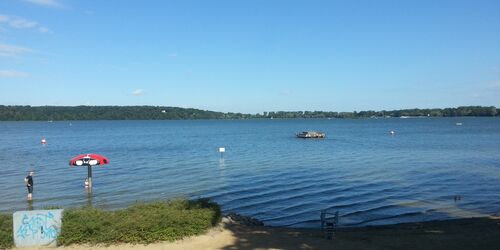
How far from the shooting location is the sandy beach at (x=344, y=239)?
14.4 metres

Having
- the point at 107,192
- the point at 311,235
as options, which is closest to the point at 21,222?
the point at 311,235

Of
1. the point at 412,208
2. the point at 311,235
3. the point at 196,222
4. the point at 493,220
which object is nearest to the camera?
the point at 196,222

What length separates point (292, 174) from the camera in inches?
1476

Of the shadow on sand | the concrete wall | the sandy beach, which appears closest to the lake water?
the shadow on sand

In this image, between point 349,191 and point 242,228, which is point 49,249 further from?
point 349,191

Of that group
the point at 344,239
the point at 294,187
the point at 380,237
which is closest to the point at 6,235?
the point at 344,239

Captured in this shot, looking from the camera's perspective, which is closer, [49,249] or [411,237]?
[49,249]

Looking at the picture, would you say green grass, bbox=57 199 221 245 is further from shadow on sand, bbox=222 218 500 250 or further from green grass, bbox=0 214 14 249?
shadow on sand, bbox=222 218 500 250

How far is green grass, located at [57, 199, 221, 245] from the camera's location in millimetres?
14258

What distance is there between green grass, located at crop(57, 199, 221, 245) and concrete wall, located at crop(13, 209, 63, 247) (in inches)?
9.7

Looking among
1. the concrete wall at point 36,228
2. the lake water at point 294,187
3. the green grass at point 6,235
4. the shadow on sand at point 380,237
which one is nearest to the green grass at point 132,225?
the concrete wall at point 36,228

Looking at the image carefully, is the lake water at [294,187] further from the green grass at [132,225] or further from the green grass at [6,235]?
the green grass at [6,235]

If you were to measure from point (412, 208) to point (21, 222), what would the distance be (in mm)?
17720

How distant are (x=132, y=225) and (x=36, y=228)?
2.72 meters
